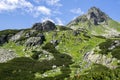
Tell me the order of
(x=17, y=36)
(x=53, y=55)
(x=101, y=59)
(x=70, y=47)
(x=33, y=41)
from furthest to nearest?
(x=17, y=36), (x=33, y=41), (x=70, y=47), (x=53, y=55), (x=101, y=59)

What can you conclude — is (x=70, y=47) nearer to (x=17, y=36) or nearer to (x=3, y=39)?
(x=17, y=36)

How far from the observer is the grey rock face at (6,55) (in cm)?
15062

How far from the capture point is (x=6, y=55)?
156500 mm

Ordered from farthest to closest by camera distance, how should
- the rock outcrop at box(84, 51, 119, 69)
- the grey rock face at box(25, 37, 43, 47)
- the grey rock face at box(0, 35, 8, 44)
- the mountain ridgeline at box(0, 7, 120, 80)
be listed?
the grey rock face at box(0, 35, 8, 44) < the grey rock face at box(25, 37, 43, 47) < the rock outcrop at box(84, 51, 119, 69) < the mountain ridgeline at box(0, 7, 120, 80)

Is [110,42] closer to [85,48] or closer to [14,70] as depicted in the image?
[85,48]

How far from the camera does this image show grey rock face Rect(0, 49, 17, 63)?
494 ft

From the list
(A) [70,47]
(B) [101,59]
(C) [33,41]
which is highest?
(C) [33,41]

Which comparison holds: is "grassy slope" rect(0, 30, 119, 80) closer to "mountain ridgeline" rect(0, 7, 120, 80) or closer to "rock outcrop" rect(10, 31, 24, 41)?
"mountain ridgeline" rect(0, 7, 120, 80)

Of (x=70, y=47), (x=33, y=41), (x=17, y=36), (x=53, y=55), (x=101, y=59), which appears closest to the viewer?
(x=101, y=59)

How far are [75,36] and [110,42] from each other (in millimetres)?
33721

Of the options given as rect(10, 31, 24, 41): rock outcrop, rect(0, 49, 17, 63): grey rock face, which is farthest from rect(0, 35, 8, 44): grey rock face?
rect(0, 49, 17, 63): grey rock face

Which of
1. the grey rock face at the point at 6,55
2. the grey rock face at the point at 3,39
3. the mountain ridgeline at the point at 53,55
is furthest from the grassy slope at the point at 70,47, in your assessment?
the grey rock face at the point at 3,39

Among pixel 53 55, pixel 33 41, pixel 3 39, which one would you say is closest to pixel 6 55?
pixel 33 41

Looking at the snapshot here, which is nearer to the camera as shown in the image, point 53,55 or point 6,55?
point 53,55
